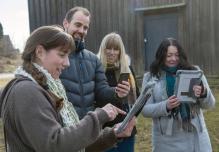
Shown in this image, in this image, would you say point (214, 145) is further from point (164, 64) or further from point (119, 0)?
point (119, 0)

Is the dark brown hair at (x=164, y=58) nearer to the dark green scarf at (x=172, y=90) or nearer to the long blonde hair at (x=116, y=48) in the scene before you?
the dark green scarf at (x=172, y=90)

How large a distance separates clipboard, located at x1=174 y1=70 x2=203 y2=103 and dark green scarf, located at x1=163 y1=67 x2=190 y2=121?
13cm

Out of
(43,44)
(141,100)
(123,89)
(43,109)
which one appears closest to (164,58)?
(123,89)

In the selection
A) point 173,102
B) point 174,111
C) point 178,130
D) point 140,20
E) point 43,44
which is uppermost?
point 140,20

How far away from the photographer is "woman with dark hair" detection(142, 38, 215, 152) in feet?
12.5

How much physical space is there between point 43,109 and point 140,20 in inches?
383

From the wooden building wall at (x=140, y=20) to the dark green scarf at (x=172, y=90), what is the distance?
7.28 meters

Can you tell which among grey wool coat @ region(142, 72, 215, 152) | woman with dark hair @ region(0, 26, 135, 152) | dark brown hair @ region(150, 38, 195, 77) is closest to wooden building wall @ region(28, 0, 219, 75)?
dark brown hair @ region(150, 38, 195, 77)

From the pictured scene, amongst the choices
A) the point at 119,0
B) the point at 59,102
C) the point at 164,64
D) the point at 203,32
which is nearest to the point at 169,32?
the point at 203,32

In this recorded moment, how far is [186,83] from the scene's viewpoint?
12.1 feet

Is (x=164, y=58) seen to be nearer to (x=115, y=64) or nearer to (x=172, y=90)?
(x=172, y=90)

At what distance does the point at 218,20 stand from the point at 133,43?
2.26 metres

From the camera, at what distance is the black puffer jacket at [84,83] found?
137 inches

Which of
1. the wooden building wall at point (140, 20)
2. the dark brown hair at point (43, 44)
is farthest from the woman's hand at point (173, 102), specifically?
the wooden building wall at point (140, 20)
